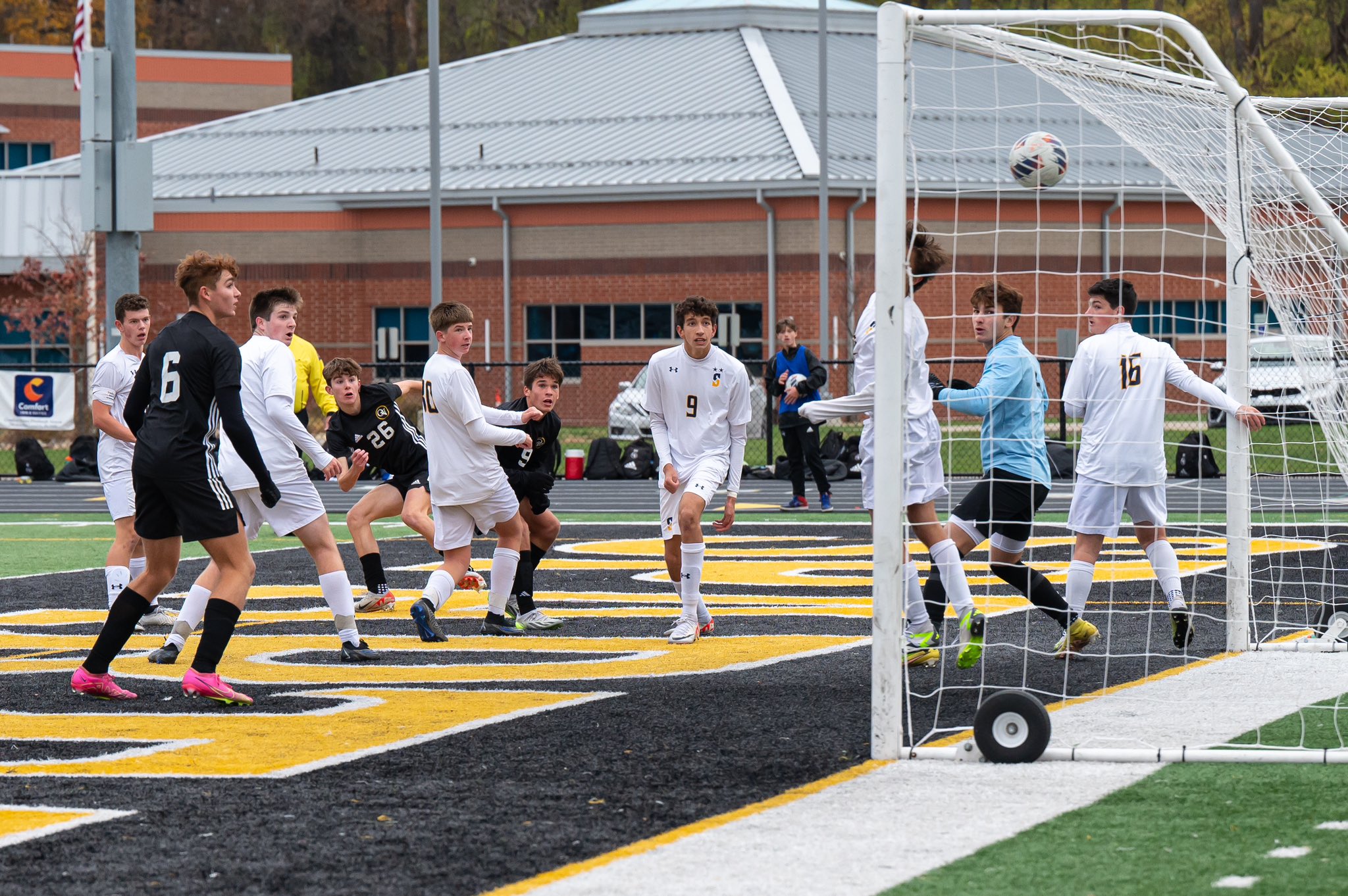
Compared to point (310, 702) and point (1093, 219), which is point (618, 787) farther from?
point (1093, 219)

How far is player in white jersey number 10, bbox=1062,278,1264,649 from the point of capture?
9086mm

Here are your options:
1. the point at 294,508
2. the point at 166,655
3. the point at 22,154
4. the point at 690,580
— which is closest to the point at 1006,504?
the point at 690,580

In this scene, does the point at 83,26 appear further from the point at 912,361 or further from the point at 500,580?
the point at 912,361

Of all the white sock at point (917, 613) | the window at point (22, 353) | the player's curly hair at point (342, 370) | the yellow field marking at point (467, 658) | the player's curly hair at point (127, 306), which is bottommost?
the yellow field marking at point (467, 658)

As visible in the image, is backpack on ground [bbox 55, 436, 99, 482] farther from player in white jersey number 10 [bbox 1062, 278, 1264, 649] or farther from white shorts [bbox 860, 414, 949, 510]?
player in white jersey number 10 [bbox 1062, 278, 1264, 649]

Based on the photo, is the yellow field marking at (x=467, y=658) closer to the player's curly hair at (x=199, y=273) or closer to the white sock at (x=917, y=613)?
the white sock at (x=917, y=613)

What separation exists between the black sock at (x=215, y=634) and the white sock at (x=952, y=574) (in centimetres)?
342

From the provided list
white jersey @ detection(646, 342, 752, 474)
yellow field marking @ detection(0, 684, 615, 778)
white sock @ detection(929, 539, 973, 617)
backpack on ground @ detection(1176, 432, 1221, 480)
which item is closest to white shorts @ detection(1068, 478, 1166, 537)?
white sock @ detection(929, 539, 973, 617)

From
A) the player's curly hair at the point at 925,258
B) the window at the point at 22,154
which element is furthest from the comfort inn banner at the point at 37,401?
the window at the point at 22,154

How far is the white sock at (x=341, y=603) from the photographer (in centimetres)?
949

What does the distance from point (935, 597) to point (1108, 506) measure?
3.35ft

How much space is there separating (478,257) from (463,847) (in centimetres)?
3855

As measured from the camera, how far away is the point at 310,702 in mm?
8211

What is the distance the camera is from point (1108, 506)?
9133mm
